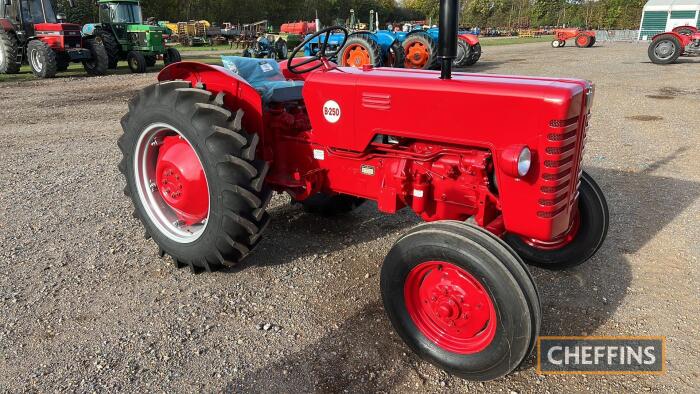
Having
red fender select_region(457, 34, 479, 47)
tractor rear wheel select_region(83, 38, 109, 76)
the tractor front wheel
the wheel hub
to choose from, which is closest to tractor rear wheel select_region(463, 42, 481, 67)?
red fender select_region(457, 34, 479, 47)

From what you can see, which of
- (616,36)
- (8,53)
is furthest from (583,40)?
(8,53)

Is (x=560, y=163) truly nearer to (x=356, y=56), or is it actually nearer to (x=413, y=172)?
(x=413, y=172)

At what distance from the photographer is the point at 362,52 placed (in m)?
13.4

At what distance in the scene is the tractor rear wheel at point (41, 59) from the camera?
1325 cm

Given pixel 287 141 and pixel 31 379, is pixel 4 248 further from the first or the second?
pixel 287 141

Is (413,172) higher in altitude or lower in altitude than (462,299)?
higher

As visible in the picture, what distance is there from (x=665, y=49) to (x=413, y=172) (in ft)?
64.8

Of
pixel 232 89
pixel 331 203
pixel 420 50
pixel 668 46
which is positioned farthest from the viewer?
pixel 668 46

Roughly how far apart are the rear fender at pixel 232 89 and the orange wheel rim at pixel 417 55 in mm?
11281

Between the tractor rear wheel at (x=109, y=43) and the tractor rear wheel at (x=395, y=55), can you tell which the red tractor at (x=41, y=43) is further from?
the tractor rear wheel at (x=395, y=55)

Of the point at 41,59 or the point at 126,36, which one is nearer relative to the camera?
the point at 41,59

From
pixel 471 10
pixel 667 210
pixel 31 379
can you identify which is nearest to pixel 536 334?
pixel 31 379

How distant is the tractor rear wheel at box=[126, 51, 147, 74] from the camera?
15406 millimetres

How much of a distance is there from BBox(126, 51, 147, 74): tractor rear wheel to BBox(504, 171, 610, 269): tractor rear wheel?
14.9m
